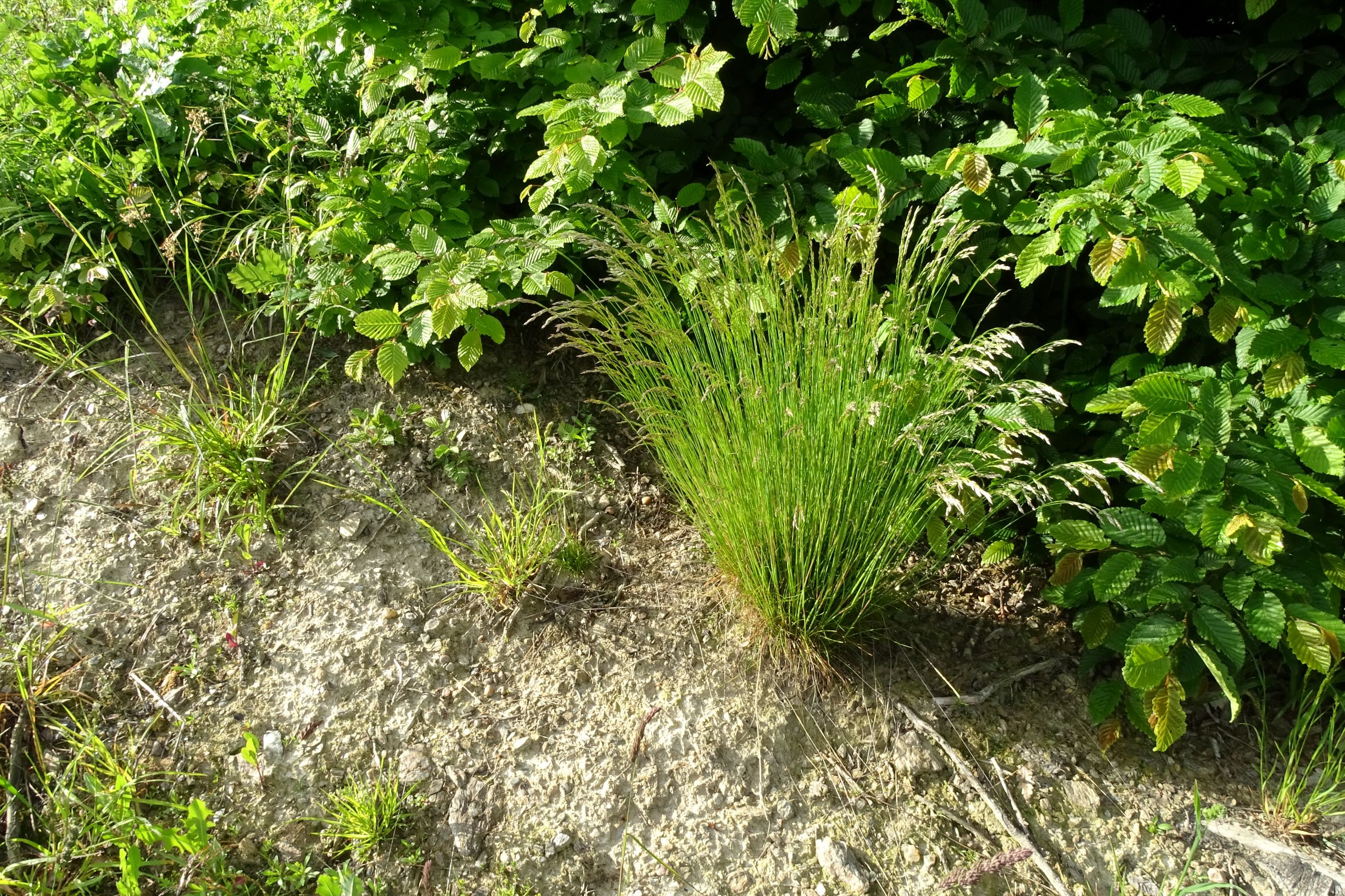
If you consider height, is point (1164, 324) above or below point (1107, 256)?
below

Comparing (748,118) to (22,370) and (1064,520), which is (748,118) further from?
(22,370)

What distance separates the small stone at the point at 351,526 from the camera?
250 cm

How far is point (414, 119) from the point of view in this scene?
8.27 feet

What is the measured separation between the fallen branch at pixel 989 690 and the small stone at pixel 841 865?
469mm

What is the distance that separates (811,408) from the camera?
1999mm

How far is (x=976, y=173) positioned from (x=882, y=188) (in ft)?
0.75

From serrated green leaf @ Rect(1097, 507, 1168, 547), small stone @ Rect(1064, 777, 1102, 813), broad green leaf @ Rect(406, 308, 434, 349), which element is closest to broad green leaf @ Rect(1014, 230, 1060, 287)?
serrated green leaf @ Rect(1097, 507, 1168, 547)

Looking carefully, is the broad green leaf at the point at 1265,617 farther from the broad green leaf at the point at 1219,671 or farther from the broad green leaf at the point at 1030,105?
the broad green leaf at the point at 1030,105

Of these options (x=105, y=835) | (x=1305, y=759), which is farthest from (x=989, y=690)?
(x=105, y=835)

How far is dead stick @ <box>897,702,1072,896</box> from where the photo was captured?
6.61 ft

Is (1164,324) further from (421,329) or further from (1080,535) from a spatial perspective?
(421,329)

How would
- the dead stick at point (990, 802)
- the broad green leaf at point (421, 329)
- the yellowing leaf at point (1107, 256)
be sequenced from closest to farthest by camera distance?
the yellowing leaf at point (1107, 256)
the dead stick at point (990, 802)
the broad green leaf at point (421, 329)

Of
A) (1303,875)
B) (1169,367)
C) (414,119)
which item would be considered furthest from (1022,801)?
(414,119)

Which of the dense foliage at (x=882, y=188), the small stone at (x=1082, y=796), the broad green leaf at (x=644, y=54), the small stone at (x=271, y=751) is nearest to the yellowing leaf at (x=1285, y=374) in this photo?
the dense foliage at (x=882, y=188)
